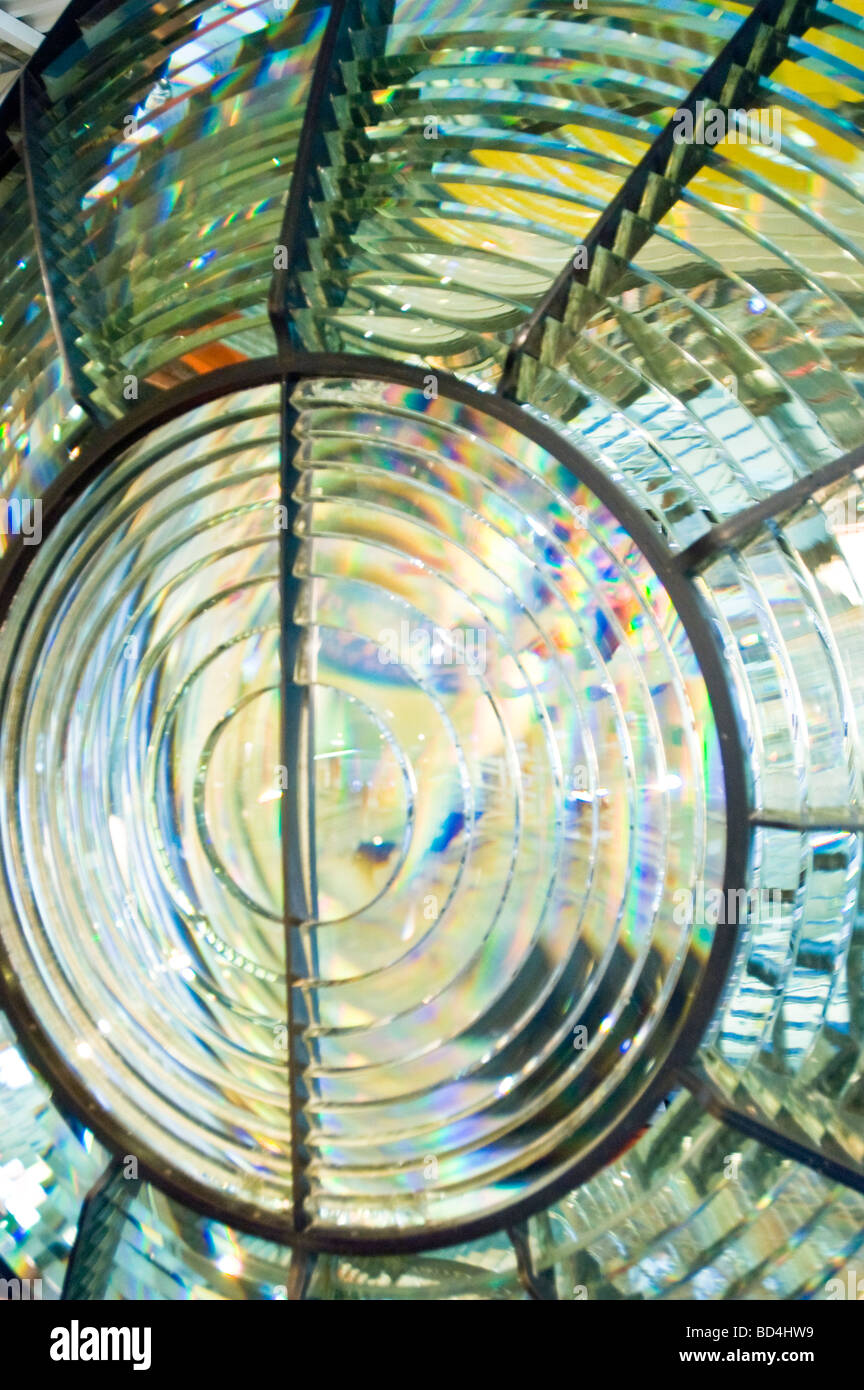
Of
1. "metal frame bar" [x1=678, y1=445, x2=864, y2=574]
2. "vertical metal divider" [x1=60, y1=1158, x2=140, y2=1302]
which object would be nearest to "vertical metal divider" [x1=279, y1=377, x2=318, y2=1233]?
"vertical metal divider" [x1=60, y1=1158, x2=140, y2=1302]

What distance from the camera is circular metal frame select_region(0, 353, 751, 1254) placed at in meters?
1.50

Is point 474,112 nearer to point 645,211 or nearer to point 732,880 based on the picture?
point 645,211

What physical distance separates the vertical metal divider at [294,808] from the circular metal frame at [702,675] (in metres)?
0.07

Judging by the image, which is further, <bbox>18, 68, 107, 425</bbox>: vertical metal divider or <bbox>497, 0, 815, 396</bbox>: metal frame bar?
<bbox>18, 68, 107, 425</bbox>: vertical metal divider

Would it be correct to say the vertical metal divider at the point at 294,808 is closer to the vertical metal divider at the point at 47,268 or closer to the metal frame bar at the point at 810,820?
the vertical metal divider at the point at 47,268

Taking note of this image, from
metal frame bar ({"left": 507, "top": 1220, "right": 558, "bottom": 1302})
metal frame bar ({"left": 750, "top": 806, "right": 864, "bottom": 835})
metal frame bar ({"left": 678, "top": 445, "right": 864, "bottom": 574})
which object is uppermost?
metal frame bar ({"left": 678, "top": 445, "right": 864, "bottom": 574})

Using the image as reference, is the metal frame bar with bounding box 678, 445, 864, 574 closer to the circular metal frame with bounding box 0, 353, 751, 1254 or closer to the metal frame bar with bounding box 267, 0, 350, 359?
the circular metal frame with bounding box 0, 353, 751, 1254

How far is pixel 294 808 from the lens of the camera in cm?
164

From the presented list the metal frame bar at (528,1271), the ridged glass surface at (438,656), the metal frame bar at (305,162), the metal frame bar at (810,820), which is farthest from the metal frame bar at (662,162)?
the metal frame bar at (528,1271)

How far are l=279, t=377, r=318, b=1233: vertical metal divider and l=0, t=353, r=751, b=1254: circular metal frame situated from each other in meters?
0.07

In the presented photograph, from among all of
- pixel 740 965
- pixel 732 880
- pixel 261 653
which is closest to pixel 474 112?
pixel 261 653

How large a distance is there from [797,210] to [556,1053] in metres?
1.13

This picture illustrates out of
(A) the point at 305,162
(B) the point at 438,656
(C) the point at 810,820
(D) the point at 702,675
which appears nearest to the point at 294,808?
(B) the point at 438,656

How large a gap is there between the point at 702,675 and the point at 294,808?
56 centimetres
